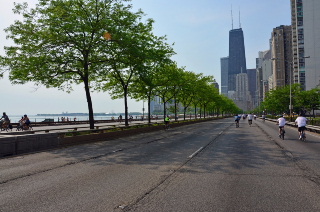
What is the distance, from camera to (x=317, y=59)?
122188 millimetres

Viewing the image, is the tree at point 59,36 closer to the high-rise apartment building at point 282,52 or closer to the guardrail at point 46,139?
the guardrail at point 46,139

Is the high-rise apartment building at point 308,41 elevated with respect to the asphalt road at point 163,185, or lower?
elevated

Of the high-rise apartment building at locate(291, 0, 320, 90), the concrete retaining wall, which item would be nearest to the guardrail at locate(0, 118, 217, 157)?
the concrete retaining wall

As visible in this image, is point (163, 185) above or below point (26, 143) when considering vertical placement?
below

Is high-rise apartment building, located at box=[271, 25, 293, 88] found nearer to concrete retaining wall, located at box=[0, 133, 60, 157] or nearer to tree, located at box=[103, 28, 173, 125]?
tree, located at box=[103, 28, 173, 125]

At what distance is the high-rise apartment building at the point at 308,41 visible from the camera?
12275 cm

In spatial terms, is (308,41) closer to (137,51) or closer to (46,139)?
(137,51)

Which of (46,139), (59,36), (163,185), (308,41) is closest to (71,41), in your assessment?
(59,36)

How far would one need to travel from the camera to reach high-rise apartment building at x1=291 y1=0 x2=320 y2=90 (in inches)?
4833

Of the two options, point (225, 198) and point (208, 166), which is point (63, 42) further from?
point (225, 198)

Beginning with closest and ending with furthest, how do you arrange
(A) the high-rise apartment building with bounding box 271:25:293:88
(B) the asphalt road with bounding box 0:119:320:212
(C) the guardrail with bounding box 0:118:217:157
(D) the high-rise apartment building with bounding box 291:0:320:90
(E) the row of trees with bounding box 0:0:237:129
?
(B) the asphalt road with bounding box 0:119:320:212 → (C) the guardrail with bounding box 0:118:217:157 → (E) the row of trees with bounding box 0:0:237:129 → (D) the high-rise apartment building with bounding box 291:0:320:90 → (A) the high-rise apartment building with bounding box 271:25:293:88

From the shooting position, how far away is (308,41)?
12538 centimetres

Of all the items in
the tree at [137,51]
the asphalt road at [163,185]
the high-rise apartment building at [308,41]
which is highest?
the high-rise apartment building at [308,41]

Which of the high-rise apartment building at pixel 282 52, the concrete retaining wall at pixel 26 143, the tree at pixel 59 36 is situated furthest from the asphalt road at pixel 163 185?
A: the high-rise apartment building at pixel 282 52
